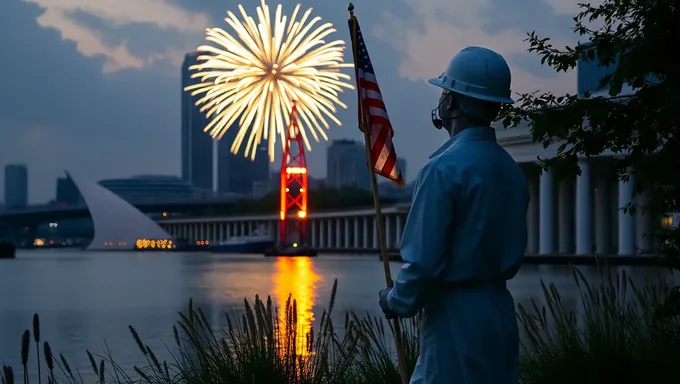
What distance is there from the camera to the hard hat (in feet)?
22.1

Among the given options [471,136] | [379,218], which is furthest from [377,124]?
[471,136]

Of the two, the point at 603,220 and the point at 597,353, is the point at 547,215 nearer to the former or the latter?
the point at 603,220

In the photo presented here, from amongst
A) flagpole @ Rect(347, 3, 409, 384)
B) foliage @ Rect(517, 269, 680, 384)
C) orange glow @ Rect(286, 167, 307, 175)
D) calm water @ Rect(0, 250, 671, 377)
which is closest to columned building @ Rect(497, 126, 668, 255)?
orange glow @ Rect(286, 167, 307, 175)

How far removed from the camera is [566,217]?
118 meters

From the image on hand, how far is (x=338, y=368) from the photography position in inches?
488

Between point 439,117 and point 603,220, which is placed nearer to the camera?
point 439,117

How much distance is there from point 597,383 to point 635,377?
1.43 ft

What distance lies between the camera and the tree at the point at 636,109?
12219mm

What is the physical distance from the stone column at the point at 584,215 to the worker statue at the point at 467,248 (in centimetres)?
10285

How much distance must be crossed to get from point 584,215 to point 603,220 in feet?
35.3

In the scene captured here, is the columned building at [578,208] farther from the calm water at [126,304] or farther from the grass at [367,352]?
the grass at [367,352]

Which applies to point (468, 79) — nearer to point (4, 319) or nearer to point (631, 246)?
point (4, 319)

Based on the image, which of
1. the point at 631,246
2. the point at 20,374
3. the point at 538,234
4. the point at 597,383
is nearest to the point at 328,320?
the point at 597,383

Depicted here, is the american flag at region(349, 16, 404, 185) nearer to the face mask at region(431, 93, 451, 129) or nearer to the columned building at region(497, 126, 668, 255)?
the face mask at region(431, 93, 451, 129)
